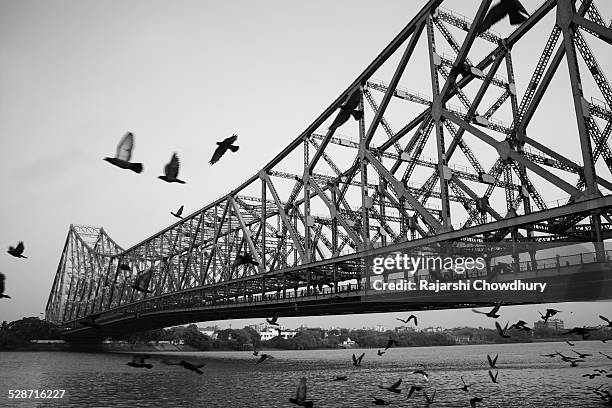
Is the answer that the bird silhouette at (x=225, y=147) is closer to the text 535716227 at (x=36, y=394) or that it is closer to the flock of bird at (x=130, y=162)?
the flock of bird at (x=130, y=162)

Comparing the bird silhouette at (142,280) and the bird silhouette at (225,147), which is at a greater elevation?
the bird silhouette at (225,147)

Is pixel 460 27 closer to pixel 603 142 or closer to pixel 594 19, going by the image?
pixel 594 19

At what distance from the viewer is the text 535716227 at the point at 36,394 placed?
1343 inches

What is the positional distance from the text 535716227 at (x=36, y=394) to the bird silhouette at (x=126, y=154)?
28.8 meters

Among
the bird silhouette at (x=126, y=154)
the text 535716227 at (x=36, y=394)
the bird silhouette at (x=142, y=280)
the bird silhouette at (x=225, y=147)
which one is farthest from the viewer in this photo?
the text 535716227 at (x=36, y=394)

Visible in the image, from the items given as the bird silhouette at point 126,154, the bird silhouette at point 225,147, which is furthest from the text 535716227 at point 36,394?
the bird silhouette at point 126,154

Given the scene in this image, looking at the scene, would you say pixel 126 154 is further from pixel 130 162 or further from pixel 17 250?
pixel 17 250

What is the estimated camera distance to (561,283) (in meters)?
24.9

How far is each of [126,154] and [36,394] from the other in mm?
31605

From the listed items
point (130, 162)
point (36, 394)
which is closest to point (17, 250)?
point (130, 162)

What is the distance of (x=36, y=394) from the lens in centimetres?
3566

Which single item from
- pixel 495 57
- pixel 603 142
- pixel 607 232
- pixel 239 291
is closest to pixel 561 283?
pixel 607 232

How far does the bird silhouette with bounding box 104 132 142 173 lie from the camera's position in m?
10.8

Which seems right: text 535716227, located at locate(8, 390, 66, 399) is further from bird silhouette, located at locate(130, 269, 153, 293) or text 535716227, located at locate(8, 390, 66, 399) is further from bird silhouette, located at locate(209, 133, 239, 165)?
bird silhouette, located at locate(209, 133, 239, 165)
